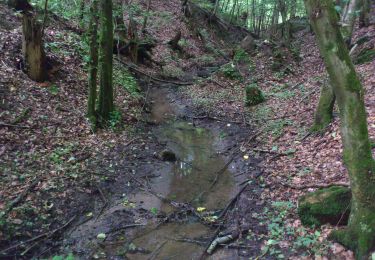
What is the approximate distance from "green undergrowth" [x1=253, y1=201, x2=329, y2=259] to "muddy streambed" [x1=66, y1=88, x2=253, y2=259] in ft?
2.76

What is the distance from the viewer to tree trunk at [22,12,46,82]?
11141 mm

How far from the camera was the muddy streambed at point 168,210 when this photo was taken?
6590 mm

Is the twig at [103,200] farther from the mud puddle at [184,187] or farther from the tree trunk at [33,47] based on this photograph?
the tree trunk at [33,47]

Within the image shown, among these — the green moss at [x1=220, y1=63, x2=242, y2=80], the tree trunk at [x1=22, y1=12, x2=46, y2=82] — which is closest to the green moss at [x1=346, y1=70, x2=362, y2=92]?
the tree trunk at [x1=22, y1=12, x2=46, y2=82]

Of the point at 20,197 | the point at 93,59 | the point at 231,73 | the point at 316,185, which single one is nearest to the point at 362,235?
the point at 316,185

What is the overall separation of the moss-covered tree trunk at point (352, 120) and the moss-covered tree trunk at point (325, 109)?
4991 mm

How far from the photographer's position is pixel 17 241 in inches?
257

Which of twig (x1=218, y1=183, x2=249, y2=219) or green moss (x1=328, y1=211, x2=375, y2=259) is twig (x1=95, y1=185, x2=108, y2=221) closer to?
twig (x1=218, y1=183, x2=249, y2=219)

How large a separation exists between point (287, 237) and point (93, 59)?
24.4 ft

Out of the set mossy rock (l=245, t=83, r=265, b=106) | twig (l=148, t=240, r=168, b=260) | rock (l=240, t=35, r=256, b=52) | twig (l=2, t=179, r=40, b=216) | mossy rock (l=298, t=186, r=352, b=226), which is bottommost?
twig (l=148, t=240, r=168, b=260)

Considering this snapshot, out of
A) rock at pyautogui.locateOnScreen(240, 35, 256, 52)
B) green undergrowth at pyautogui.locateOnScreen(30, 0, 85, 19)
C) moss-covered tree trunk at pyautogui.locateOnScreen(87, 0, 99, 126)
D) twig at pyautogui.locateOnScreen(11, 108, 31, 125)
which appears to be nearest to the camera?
twig at pyautogui.locateOnScreen(11, 108, 31, 125)

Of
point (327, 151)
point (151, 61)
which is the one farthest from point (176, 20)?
point (327, 151)

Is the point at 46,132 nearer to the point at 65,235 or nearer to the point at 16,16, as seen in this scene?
the point at 65,235

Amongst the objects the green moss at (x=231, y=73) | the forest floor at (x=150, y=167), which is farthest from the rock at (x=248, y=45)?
the forest floor at (x=150, y=167)
